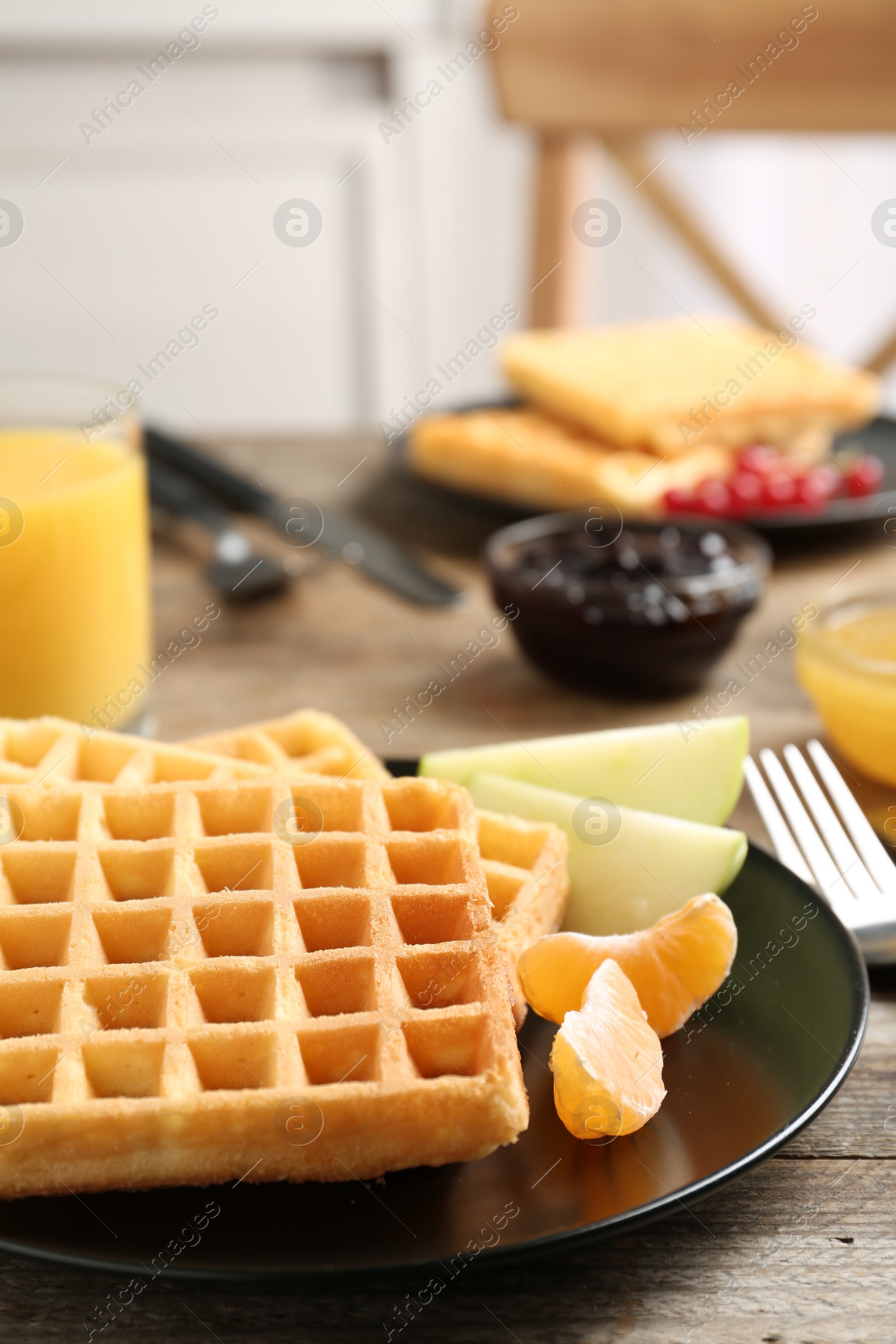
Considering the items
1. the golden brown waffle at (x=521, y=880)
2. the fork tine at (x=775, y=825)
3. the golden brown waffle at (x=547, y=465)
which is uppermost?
the golden brown waffle at (x=521, y=880)

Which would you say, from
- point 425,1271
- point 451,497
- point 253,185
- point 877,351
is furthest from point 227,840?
point 253,185

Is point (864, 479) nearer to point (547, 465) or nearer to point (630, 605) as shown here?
point (547, 465)

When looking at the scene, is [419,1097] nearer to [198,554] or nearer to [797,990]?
[797,990]

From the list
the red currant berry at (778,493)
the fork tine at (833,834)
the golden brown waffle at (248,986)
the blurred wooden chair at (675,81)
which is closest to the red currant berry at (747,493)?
the red currant berry at (778,493)

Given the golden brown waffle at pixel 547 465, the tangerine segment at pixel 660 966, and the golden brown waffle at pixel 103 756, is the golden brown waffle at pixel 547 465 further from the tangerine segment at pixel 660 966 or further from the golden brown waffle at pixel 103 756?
the tangerine segment at pixel 660 966

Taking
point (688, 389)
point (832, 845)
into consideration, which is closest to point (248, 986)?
point (832, 845)

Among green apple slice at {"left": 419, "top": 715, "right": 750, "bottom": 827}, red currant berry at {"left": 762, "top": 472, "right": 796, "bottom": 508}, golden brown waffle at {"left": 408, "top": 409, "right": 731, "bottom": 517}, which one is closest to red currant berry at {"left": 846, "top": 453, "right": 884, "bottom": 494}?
red currant berry at {"left": 762, "top": 472, "right": 796, "bottom": 508}
